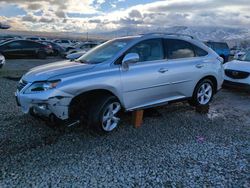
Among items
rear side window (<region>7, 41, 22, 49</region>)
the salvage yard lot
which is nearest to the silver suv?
the salvage yard lot

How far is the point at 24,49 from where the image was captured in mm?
20156

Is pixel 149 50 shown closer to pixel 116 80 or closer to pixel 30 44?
pixel 116 80

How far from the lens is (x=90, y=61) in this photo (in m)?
5.55

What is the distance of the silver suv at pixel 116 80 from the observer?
4.72 m

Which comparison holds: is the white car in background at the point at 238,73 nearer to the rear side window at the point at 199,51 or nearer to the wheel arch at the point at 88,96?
the rear side window at the point at 199,51

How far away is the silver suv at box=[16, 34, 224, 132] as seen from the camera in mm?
4718

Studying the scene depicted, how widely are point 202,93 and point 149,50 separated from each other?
1973mm

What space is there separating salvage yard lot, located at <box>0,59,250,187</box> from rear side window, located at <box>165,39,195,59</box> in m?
1.30

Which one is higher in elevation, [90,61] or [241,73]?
[90,61]

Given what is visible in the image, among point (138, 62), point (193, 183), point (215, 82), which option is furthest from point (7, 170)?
point (215, 82)

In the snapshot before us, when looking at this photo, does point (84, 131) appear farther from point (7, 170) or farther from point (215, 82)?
point (215, 82)

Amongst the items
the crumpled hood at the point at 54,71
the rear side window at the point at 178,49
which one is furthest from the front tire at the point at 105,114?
the rear side window at the point at 178,49

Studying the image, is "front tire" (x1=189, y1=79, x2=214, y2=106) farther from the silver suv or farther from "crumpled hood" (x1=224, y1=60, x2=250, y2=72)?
"crumpled hood" (x1=224, y1=60, x2=250, y2=72)

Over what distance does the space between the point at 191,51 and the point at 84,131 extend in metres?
3.03
